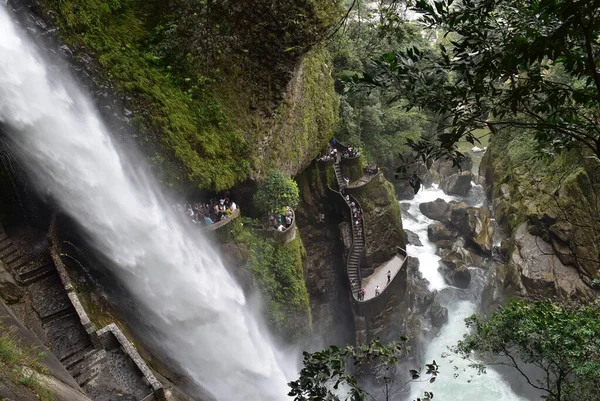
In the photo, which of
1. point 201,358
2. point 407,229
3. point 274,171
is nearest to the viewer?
point 201,358

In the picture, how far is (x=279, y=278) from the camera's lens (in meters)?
16.1

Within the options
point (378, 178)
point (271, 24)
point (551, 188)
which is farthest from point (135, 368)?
point (551, 188)

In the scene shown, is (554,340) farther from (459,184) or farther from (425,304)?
(459,184)

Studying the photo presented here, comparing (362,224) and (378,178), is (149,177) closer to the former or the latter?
(362,224)

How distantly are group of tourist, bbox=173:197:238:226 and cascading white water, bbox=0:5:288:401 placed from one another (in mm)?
572

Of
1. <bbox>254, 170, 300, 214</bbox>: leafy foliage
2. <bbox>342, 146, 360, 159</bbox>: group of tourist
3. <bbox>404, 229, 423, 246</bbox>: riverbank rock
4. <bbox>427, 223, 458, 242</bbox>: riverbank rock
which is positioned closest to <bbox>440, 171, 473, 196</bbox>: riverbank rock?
<bbox>427, 223, 458, 242</bbox>: riverbank rock

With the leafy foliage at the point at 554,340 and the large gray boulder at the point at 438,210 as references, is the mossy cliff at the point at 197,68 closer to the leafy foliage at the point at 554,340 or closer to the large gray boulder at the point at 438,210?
the leafy foliage at the point at 554,340

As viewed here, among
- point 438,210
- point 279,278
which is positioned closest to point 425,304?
point 438,210

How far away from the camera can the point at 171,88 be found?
504 inches

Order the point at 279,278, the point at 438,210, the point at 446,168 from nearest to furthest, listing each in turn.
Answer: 1. the point at 279,278
2. the point at 438,210
3. the point at 446,168

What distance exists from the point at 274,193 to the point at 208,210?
2.74 m

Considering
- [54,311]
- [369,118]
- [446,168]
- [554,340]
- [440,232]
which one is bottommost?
[554,340]

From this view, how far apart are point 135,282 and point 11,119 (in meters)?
5.26

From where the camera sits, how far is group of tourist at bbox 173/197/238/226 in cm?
1346
